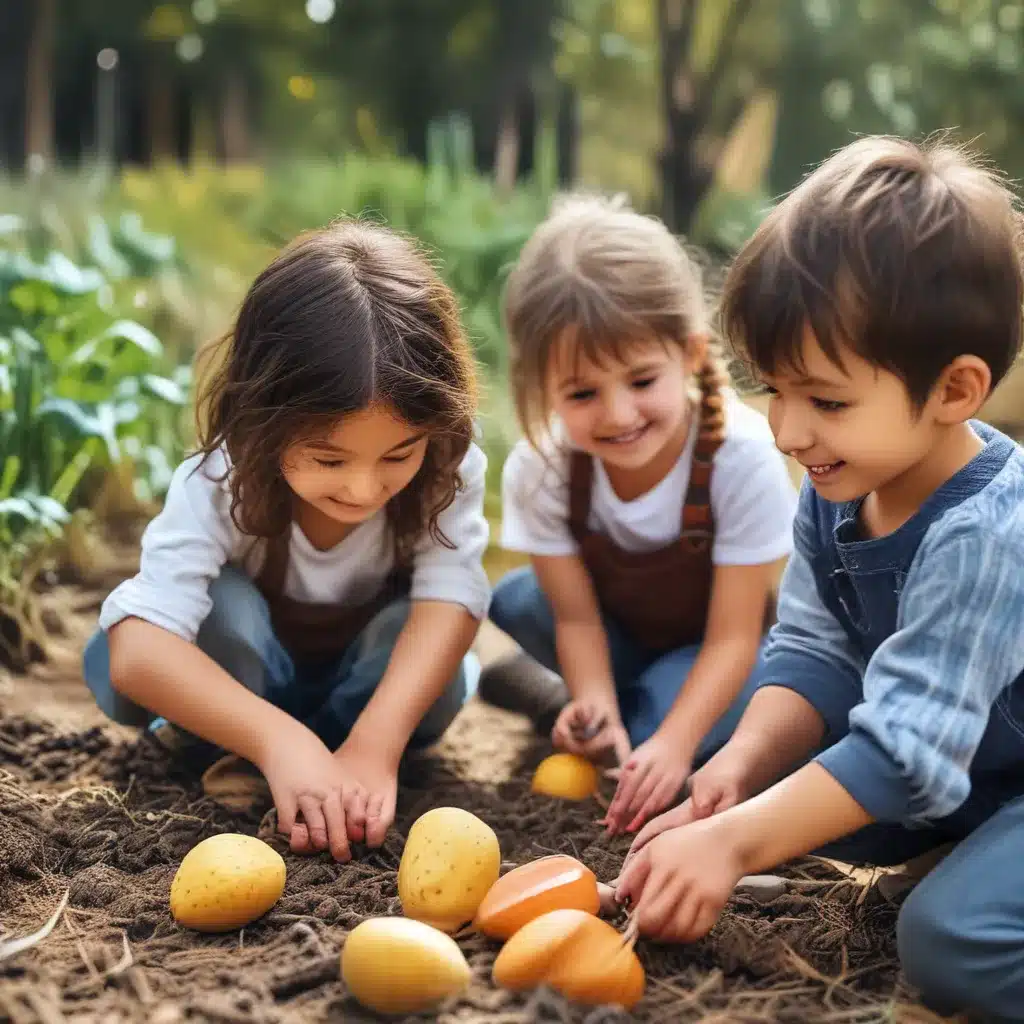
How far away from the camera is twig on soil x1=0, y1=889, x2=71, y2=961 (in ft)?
4.86

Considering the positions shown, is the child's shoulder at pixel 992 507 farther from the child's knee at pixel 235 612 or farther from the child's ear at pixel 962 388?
the child's knee at pixel 235 612

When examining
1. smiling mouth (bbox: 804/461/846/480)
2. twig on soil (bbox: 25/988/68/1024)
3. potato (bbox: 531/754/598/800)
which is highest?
smiling mouth (bbox: 804/461/846/480)

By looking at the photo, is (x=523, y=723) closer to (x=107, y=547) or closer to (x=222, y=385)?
(x=222, y=385)

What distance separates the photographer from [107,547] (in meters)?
3.41

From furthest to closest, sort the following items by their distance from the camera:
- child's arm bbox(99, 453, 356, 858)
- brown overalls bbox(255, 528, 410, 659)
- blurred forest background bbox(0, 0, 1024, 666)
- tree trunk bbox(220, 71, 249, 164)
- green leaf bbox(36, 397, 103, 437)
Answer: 1. tree trunk bbox(220, 71, 249, 164)
2. blurred forest background bbox(0, 0, 1024, 666)
3. green leaf bbox(36, 397, 103, 437)
4. brown overalls bbox(255, 528, 410, 659)
5. child's arm bbox(99, 453, 356, 858)

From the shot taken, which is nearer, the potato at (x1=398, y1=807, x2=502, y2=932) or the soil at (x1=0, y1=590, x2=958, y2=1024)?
the soil at (x1=0, y1=590, x2=958, y2=1024)

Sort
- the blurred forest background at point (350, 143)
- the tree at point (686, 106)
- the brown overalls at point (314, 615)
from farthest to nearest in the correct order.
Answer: the tree at point (686, 106) < the blurred forest background at point (350, 143) < the brown overalls at point (314, 615)

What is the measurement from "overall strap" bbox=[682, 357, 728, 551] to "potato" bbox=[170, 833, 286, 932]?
1071 millimetres

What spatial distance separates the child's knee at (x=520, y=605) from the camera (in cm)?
265

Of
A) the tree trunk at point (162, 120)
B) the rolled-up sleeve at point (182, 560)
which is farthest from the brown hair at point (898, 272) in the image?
the tree trunk at point (162, 120)

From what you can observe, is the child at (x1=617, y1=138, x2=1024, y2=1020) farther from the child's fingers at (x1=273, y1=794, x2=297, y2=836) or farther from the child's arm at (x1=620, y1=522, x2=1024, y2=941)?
the child's fingers at (x1=273, y1=794, x2=297, y2=836)

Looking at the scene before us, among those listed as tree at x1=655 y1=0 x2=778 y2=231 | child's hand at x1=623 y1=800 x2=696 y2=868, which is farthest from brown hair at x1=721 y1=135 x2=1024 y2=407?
tree at x1=655 y1=0 x2=778 y2=231

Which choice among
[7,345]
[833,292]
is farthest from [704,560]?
[7,345]

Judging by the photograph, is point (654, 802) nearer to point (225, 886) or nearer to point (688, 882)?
point (688, 882)
